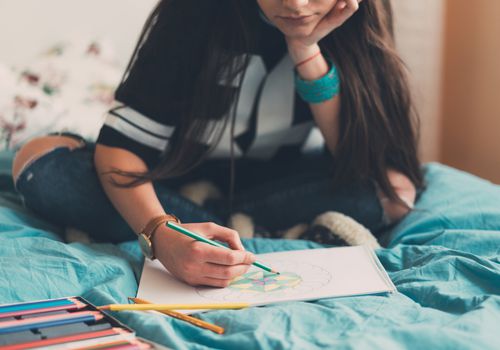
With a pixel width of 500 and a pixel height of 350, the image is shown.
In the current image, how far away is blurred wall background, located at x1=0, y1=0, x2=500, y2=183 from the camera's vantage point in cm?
184

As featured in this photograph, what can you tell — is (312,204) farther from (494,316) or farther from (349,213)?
(494,316)

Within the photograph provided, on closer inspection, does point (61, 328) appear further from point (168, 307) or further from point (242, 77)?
point (242, 77)

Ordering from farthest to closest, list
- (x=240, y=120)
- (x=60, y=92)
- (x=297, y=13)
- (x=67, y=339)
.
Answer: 1. (x=60, y=92)
2. (x=240, y=120)
3. (x=297, y=13)
4. (x=67, y=339)

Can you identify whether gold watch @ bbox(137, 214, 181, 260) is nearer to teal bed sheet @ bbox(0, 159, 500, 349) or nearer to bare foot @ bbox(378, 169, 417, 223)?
teal bed sheet @ bbox(0, 159, 500, 349)

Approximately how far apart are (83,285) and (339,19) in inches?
19.8

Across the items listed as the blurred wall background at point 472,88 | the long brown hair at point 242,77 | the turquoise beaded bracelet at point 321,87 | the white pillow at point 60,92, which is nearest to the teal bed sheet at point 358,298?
the long brown hair at point 242,77

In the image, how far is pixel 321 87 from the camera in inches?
43.0

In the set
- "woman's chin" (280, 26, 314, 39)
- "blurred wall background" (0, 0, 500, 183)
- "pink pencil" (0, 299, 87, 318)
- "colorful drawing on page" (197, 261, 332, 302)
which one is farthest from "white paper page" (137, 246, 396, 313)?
"blurred wall background" (0, 0, 500, 183)

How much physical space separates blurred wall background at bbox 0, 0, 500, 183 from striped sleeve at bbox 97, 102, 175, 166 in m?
0.95

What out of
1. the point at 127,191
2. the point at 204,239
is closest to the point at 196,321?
the point at 204,239

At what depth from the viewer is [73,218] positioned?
1.07m

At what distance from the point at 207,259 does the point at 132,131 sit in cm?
31

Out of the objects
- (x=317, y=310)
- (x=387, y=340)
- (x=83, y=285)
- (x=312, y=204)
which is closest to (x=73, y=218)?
(x=83, y=285)

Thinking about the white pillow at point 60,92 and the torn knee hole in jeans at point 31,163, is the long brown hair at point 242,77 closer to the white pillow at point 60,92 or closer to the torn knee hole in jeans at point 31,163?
the torn knee hole in jeans at point 31,163
